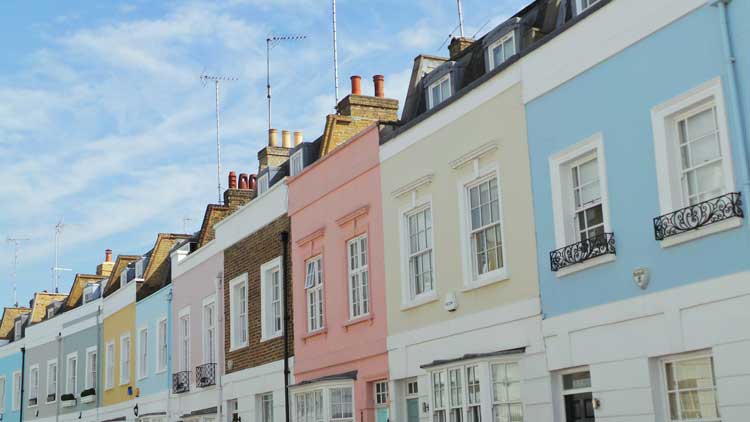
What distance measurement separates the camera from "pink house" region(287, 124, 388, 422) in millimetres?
20016

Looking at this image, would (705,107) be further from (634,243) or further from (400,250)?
(400,250)

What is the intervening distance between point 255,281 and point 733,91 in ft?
50.3

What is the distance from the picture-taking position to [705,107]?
12.5 metres

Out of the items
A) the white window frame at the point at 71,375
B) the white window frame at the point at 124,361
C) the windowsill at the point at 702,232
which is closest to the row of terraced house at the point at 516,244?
the windowsill at the point at 702,232

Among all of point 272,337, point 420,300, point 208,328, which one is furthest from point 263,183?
point 420,300

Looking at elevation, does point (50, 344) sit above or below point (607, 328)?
above

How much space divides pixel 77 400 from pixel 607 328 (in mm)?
27816

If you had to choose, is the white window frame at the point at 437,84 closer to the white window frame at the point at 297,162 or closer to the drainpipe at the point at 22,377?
the white window frame at the point at 297,162

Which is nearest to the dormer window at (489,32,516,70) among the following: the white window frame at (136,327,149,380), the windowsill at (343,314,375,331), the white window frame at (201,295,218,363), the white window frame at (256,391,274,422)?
the windowsill at (343,314,375,331)

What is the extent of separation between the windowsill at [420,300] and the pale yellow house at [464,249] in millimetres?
25

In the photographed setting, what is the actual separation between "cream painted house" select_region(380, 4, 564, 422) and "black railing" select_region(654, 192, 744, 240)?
2.87 metres

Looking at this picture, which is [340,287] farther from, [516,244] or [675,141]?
[675,141]

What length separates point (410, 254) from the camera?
18922mm

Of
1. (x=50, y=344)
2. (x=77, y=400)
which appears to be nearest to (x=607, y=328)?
(x=77, y=400)
